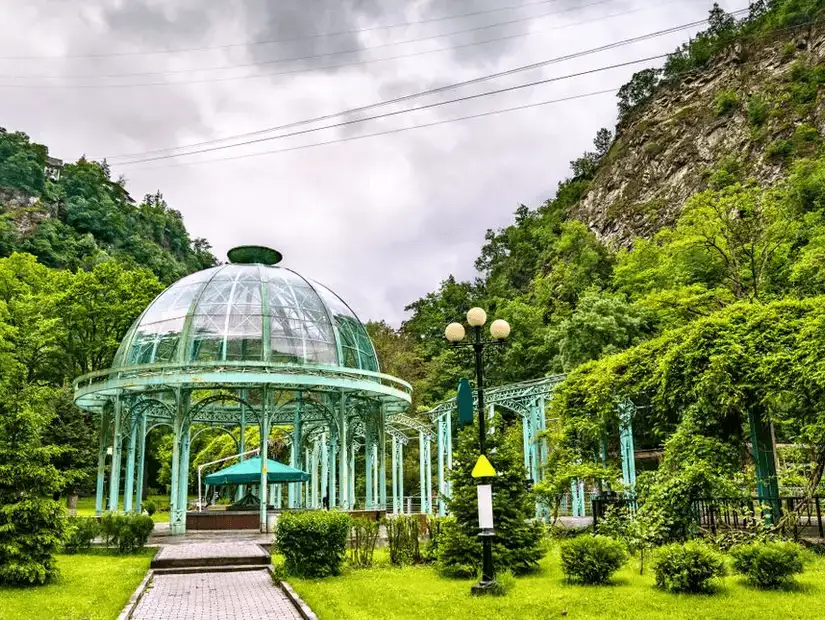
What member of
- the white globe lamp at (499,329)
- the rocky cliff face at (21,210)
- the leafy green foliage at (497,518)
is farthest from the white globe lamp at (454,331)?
the rocky cliff face at (21,210)

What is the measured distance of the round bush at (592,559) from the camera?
34.0 ft

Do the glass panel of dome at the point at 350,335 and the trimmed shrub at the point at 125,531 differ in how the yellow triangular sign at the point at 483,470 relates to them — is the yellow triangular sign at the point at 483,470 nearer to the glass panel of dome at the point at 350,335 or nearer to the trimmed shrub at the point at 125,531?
the trimmed shrub at the point at 125,531

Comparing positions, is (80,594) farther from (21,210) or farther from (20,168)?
(20,168)

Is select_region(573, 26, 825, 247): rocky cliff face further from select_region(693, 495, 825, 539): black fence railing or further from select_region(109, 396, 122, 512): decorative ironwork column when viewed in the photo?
Result: select_region(109, 396, 122, 512): decorative ironwork column

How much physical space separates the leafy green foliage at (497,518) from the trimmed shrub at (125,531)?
24.3 ft

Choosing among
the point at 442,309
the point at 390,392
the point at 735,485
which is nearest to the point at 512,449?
the point at 735,485

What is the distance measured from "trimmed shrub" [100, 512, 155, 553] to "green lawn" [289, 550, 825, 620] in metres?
6.02

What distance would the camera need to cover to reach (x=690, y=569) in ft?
30.2

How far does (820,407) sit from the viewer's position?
12.3 metres

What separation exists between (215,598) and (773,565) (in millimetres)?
8089

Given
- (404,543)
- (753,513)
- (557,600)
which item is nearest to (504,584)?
(557,600)

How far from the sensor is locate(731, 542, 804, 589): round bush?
913 cm

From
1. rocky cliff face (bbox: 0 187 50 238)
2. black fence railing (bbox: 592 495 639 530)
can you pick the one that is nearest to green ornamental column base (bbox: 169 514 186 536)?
black fence railing (bbox: 592 495 639 530)

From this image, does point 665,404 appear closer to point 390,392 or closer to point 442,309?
point 390,392
